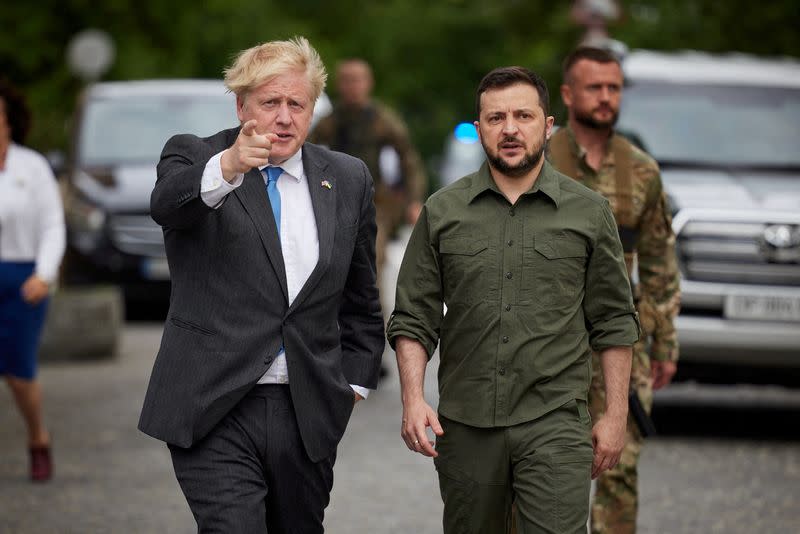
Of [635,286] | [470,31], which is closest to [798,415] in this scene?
[635,286]

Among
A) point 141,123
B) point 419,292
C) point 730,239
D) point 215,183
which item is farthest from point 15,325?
point 141,123

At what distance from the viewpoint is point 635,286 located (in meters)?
6.74

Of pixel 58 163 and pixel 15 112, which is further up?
pixel 15 112

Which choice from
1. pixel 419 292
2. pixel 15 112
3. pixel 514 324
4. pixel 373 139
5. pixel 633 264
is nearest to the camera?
pixel 514 324

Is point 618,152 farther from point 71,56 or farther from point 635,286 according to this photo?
point 71,56

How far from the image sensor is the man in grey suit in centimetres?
479

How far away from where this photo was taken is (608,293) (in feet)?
16.9

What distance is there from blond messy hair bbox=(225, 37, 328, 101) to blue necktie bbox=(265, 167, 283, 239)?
0.74 feet

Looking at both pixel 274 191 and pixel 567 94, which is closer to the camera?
pixel 274 191

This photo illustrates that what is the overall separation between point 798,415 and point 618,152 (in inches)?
231

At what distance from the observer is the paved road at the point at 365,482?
789 cm

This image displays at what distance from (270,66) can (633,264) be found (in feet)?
7.87

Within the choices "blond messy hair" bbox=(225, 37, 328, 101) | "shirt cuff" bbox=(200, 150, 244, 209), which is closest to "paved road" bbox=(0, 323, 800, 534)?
"blond messy hair" bbox=(225, 37, 328, 101)

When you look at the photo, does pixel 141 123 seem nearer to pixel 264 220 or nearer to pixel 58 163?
pixel 58 163
